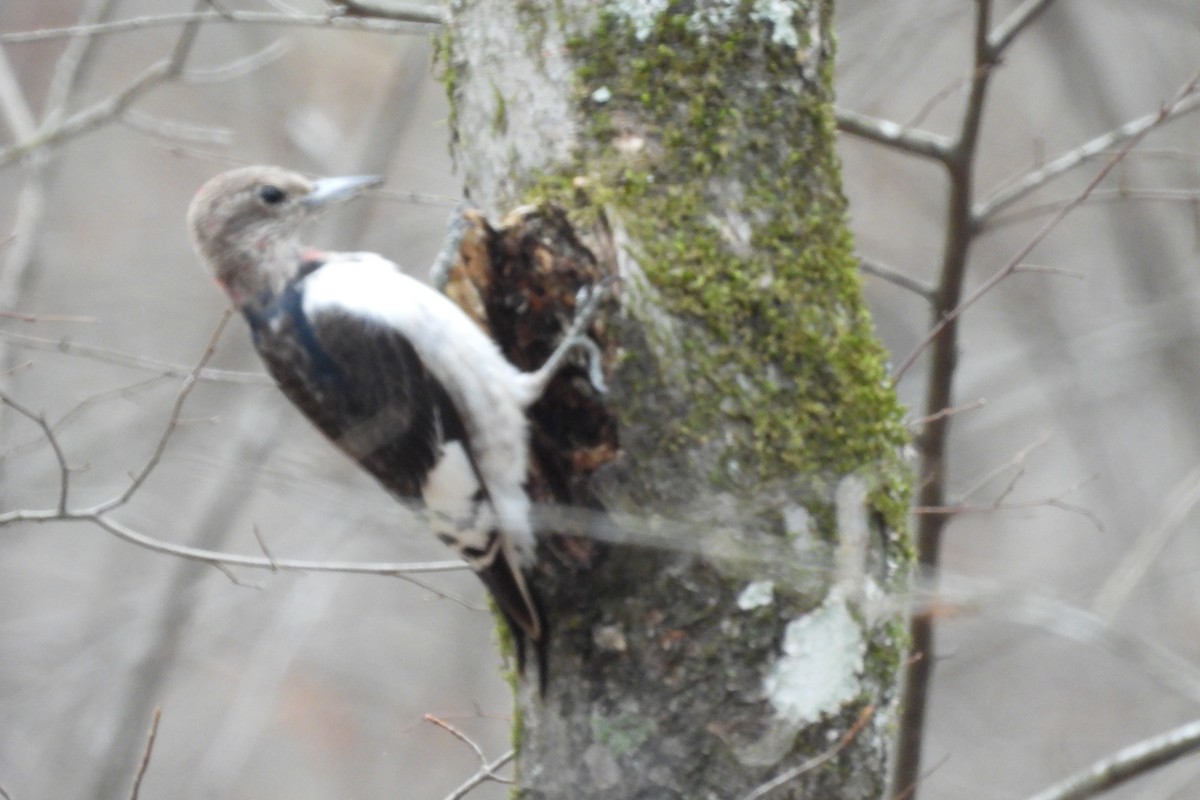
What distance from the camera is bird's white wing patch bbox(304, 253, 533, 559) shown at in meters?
2.75

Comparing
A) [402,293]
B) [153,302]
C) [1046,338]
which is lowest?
[402,293]

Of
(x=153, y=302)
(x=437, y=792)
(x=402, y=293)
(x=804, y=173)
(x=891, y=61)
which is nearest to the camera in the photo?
(x=804, y=173)

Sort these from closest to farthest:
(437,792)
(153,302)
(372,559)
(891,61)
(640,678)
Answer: (640,678) < (891,61) < (153,302) < (372,559) < (437,792)

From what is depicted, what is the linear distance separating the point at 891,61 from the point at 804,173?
128 inches

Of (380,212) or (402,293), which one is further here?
(380,212)

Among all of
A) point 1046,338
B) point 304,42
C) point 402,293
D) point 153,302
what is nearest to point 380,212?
point 304,42

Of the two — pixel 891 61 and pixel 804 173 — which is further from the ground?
pixel 891 61

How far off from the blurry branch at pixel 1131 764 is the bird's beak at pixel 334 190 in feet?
6.73

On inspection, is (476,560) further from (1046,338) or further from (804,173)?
(1046,338)

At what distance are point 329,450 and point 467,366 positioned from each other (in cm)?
186

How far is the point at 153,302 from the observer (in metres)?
6.57

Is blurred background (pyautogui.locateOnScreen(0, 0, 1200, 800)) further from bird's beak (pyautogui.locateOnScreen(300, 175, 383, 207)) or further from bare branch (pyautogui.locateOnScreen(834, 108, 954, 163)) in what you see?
bare branch (pyautogui.locateOnScreen(834, 108, 954, 163))

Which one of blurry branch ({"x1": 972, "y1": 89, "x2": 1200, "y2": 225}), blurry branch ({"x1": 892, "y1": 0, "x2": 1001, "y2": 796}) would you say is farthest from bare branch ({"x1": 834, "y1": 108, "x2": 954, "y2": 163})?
blurry branch ({"x1": 972, "y1": 89, "x2": 1200, "y2": 225})

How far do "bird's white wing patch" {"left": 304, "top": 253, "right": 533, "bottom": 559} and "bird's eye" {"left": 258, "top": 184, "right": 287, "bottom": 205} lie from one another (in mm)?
448
